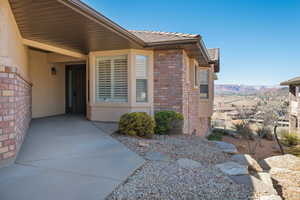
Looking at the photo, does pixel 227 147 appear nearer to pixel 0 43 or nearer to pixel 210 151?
pixel 210 151

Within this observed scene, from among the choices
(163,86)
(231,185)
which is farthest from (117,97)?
(231,185)

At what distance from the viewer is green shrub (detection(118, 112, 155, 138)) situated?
18.6 ft

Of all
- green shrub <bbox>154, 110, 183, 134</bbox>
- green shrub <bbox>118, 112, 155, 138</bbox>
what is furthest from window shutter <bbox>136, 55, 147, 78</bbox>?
green shrub <bbox>118, 112, 155, 138</bbox>

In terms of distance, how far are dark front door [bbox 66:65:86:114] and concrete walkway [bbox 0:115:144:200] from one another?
4941 mm

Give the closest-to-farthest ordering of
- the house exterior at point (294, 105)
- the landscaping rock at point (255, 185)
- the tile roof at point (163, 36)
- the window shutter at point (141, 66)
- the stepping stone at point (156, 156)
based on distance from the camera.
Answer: the landscaping rock at point (255, 185) → the stepping stone at point (156, 156) → the tile roof at point (163, 36) → the window shutter at point (141, 66) → the house exterior at point (294, 105)

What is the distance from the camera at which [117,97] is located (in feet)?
24.6

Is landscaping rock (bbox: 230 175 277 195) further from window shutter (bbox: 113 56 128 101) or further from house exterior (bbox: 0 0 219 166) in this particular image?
window shutter (bbox: 113 56 128 101)

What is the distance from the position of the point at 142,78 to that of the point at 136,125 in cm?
237

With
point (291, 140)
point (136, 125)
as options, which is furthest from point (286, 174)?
point (291, 140)

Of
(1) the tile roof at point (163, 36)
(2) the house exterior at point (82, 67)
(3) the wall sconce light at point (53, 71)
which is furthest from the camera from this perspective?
(3) the wall sconce light at point (53, 71)

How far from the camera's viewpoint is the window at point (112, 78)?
738 centimetres

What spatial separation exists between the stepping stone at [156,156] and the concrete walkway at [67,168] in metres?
0.26

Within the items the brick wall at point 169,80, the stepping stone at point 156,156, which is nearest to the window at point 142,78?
the brick wall at point 169,80

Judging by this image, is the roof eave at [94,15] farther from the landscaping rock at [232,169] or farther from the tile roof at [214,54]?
the tile roof at [214,54]
